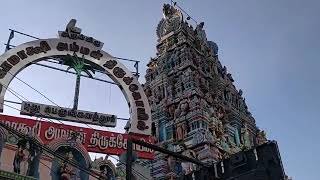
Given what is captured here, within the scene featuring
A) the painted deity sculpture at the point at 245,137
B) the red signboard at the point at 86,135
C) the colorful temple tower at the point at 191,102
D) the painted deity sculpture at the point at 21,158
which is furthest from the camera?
the painted deity sculpture at the point at 245,137

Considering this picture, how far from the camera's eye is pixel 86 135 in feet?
76.4

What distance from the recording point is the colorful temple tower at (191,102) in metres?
42.7

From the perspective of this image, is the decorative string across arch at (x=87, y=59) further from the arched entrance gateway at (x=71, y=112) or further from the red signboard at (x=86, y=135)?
the red signboard at (x=86, y=135)

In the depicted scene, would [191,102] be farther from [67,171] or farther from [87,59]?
[67,171]

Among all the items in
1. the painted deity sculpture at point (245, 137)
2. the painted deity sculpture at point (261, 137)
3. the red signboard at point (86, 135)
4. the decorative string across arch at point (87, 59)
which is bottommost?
the red signboard at point (86, 135)

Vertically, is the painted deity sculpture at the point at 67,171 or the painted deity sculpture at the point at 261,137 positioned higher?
the painted deity sculpture at the point at 261,137

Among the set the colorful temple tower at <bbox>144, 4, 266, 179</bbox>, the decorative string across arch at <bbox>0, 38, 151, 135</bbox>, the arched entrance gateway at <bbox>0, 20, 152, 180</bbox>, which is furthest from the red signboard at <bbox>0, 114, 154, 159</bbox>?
the colorful temple tower at <bbox>144, 4, 266, 179</bbox>

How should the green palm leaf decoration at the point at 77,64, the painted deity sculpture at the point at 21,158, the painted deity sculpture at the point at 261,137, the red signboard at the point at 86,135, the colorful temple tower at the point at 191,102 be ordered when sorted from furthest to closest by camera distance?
the painted deity sculpture at the point at 261,137
the colorful temple tower at the point at 191,102
the green palm leaf decoration at the point at 77,64
the red signboard at the point at 86,135
the painted deity sculpture at the point at 21,158

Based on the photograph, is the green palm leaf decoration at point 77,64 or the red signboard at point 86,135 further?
the green palm leaf decoration at point 77,64

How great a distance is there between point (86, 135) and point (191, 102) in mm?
24198

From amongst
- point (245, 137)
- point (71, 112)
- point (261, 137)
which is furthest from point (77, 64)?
point (261, 137)

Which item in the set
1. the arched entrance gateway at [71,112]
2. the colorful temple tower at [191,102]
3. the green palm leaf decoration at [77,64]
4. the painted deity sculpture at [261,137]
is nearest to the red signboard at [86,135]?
the arched entrance gateway at [71,112]

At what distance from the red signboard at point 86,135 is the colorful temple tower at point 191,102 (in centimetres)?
1725

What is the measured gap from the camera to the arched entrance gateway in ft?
71.7
